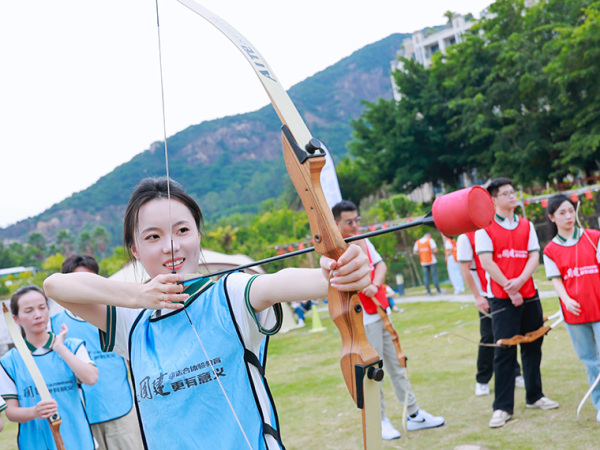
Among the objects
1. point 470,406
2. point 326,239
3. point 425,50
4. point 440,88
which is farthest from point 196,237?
point 425,50

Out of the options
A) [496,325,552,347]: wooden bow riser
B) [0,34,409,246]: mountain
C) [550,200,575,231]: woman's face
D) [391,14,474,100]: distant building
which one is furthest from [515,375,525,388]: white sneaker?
[391,14,474,100]: distant building

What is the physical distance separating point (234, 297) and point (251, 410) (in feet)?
0.99

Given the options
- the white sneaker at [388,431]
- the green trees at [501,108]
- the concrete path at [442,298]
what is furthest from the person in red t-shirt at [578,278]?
the green trees at [501,108]

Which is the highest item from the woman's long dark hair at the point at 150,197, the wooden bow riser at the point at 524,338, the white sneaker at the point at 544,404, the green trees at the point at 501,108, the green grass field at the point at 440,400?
the green trees at the point at 501,108

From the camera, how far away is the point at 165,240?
5.73 ft

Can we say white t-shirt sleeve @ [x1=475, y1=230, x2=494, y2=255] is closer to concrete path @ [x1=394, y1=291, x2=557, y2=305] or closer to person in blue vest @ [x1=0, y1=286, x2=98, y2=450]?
person in blue vest @ [x1=0, y1=286, x2=98, y2=450]

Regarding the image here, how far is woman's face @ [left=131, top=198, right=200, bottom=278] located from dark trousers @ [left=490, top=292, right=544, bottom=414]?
10.2ft

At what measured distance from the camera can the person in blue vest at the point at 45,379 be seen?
3205 millimetres

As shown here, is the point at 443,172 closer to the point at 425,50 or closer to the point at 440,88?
the point at 440,88

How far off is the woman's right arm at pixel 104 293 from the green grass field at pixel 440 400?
3.03 meters

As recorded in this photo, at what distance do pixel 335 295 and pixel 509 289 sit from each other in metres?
3.18

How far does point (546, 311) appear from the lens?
823 centimetres

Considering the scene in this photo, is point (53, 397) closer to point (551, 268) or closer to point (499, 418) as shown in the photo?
point (499, 418)

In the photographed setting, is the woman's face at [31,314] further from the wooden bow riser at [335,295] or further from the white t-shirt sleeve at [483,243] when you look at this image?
the white t-shirt sleeve at [483,243]
